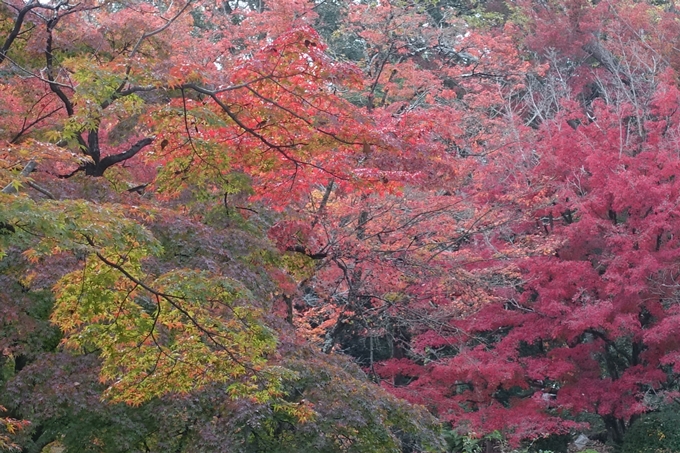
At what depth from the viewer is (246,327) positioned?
701 centimetres

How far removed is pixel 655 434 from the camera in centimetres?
1544

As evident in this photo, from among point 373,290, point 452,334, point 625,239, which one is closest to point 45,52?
point 373,290

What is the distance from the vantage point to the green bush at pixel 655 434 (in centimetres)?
1524

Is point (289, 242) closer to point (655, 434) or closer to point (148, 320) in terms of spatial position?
point (148, 320)

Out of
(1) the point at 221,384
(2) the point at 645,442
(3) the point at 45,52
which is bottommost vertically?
(2) the point at 645,442

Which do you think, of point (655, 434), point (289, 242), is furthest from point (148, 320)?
point (655, 434)

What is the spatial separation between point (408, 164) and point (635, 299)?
5.80m

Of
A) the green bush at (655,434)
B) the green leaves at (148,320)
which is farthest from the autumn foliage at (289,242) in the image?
the green bush at (655,434)

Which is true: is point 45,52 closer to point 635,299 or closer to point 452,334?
point 452,334

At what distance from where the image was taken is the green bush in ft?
50.0

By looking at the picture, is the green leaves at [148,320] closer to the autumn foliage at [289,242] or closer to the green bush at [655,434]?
the autumn foliage at [289,242]

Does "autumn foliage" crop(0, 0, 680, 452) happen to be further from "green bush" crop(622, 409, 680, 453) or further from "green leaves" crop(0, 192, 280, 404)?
"green bush" crop(622, 409, 680, 453)

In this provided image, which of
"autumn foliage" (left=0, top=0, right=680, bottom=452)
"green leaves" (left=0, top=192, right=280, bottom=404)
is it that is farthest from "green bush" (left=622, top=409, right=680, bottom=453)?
"green leaves" (left=0, top=192, right=280, bottom=404)

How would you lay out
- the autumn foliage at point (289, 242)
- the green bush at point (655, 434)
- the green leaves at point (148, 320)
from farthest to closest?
1. the green bush at point (655, 434)
2. the autumn foliage at point (289, 242)
3. the green leaves at point (148, 320)
